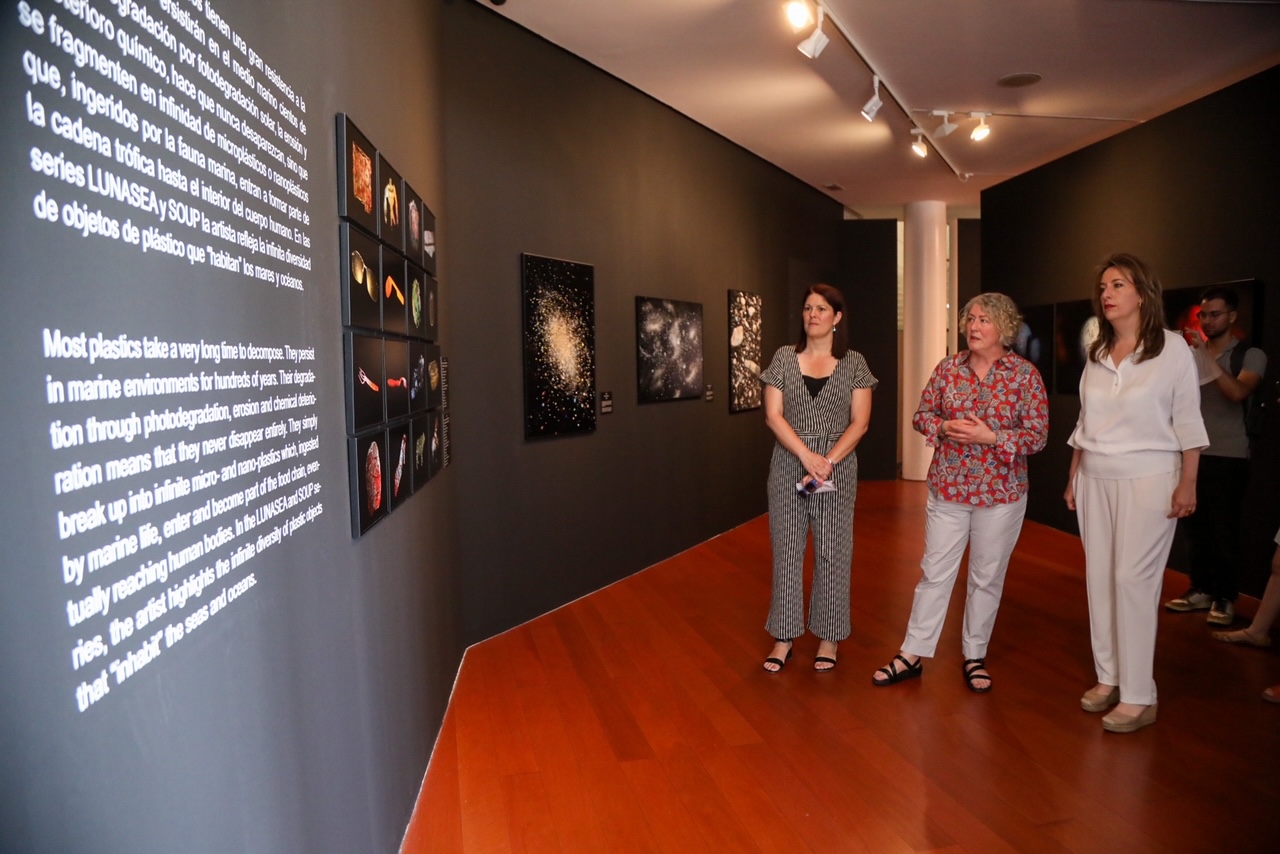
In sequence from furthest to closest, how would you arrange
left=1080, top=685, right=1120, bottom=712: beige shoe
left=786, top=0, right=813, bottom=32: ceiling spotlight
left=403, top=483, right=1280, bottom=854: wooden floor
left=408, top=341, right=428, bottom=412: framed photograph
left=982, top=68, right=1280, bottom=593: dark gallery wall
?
left=982, top=68, right=1280, bottom=593: dark gallery wall, left=786, top=0, right=813, bottom=32: ceiling spotlight, left=1080, top=685, right=1120, bottom=712: beige shoe, left=408, top=341, right=428, bottom=412: framed photograph, left=403, top=483, right=1280, bottom=854: wooden floor

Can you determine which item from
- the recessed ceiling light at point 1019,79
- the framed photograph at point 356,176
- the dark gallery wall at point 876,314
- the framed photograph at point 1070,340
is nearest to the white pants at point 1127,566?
the framed photograph at point 356,176

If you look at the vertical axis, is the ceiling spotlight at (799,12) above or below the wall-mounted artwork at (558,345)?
above

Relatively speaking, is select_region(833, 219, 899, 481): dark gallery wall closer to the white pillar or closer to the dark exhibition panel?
the white pillar

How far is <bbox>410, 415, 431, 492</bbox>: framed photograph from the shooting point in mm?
2746

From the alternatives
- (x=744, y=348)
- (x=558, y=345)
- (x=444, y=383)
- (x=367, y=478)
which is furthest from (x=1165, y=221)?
(x=367, y=478)

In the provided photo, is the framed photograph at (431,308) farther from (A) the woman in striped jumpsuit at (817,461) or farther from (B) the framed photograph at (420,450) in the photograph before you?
(A) the woman in striped jumpsuit at (817,461)

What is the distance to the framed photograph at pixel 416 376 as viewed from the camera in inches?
107

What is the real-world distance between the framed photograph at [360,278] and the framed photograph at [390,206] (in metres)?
0.11

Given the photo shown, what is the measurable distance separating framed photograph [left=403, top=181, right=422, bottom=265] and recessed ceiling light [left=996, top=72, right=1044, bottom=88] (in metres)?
4.72

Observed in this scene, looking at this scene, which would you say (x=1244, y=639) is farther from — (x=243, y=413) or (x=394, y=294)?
(x=243, y=413)

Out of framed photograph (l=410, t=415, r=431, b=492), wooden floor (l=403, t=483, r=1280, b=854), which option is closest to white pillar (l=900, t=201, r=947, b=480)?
wooden floor (l=403, t=483, r=1280, b=854)

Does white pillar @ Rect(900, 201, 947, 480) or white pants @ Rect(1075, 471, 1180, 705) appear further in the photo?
white pillar @ Rect(900, 201, 947, 480)

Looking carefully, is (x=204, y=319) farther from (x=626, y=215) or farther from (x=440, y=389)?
(x=626, y=215)

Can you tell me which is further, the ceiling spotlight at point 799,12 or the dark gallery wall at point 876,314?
the dark gallery wall at point 876,314
